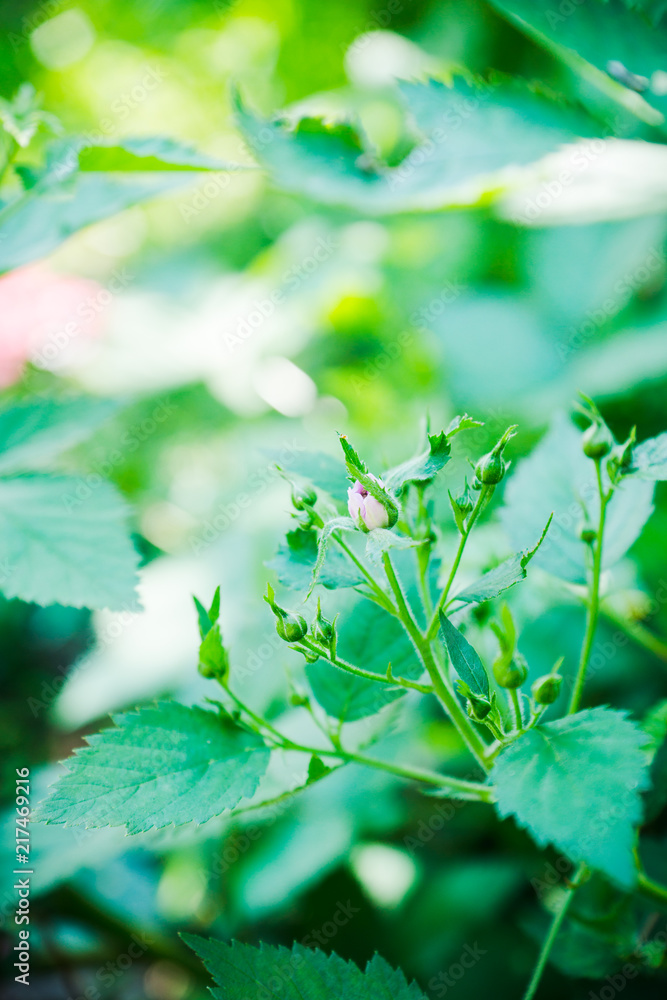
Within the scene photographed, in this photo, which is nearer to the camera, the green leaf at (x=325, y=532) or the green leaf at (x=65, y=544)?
the green leaf at (x=325, y=532)

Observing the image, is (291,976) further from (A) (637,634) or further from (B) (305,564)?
(A) (637,634)

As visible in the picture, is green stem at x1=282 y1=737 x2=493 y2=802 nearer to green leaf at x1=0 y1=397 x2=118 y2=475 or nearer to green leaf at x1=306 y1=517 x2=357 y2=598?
green leaf at x1=306 y1=517 x2=357 y2=598

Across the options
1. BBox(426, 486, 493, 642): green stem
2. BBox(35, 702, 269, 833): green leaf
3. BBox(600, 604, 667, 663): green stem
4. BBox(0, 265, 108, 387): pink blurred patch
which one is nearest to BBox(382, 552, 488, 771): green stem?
BBox(426, 486, 493, 642): green stem

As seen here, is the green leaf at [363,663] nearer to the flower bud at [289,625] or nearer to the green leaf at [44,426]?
the flower bud at [289,625]

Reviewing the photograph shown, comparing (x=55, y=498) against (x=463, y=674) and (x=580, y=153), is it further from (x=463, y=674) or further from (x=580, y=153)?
(x=580, y=153)

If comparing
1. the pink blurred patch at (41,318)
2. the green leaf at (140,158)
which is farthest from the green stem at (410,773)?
the pink blurred patch at (41,318)

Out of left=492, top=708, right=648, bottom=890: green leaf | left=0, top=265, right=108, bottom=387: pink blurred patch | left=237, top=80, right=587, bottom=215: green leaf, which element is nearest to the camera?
left=492, top=708, right=648, bottom=890: green leaf
